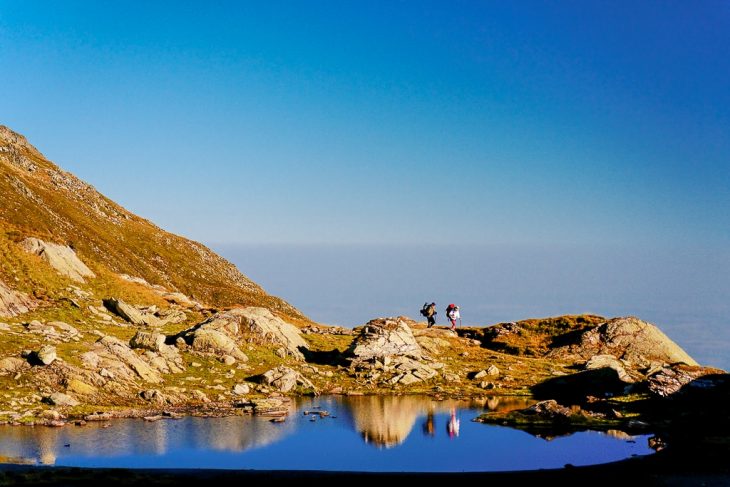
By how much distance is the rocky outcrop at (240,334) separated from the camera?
246ft

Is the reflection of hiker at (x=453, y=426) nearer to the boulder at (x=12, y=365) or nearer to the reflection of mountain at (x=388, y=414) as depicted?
the reflection of mountain at (x=388, y=414)

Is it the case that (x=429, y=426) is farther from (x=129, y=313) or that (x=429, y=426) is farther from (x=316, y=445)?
(x=129, y=313)

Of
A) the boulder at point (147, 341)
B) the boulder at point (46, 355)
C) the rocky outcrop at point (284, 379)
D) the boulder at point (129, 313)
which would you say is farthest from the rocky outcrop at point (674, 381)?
the boulder at point (129, 313)

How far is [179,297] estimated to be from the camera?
356ft

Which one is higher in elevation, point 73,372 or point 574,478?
point 73,372

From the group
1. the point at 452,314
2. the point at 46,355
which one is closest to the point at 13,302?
the point at 46,355

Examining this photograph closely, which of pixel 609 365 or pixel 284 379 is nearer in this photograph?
pixel 284 379

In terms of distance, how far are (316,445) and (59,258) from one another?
56.2 m

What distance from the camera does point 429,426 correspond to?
192 ft

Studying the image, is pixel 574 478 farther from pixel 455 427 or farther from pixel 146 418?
pixel 146 418

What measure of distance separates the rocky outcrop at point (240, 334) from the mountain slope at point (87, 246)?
72.2 feet

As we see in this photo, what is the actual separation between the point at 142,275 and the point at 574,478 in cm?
12961

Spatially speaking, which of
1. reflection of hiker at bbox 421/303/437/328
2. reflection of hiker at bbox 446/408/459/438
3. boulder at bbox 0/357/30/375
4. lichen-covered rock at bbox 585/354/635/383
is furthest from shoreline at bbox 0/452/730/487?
reflection of hiker at bbox 421/303/437/328

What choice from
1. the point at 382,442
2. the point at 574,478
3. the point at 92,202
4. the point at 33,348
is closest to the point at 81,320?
the point at 33,348
